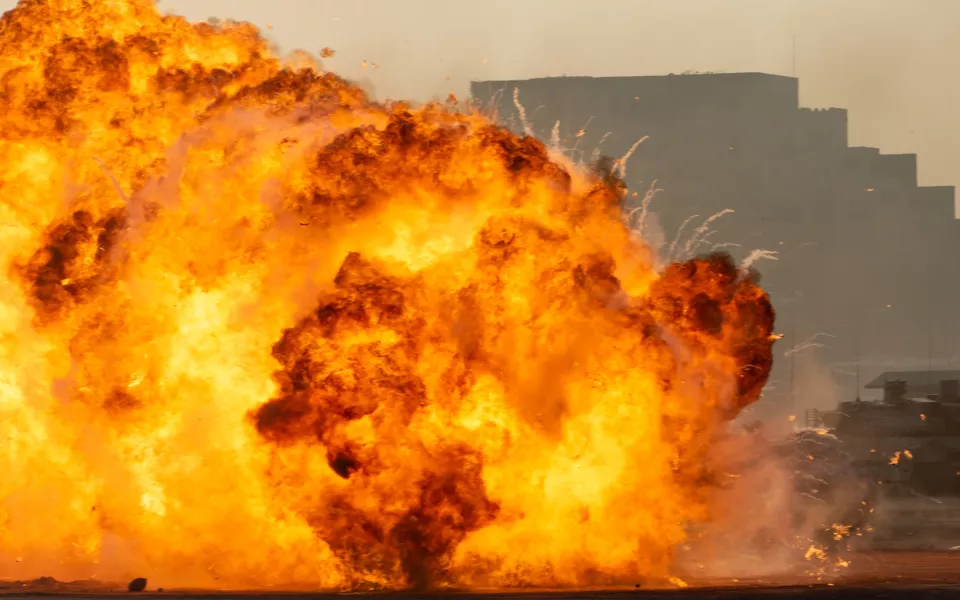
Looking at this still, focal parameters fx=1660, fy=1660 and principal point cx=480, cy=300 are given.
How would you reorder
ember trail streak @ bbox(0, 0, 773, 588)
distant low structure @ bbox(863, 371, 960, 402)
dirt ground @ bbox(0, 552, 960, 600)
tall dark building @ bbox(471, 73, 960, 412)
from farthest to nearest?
tall dark building @ bbox(471, 73, 960, 412) → distant low structure @ bbox(863, 371, 960, 402) → ember trail streak @ bbox(0, 0, 773, 588) → dirt ground @ bbox(0, 552, 960, 600)

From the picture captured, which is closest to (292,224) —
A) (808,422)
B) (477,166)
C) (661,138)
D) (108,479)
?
(477,166)

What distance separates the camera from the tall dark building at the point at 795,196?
88812mm

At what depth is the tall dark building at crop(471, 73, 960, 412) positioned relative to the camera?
88812 millimetres

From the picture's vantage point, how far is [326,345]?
27.6 metres

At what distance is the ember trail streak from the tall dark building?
57050 mm

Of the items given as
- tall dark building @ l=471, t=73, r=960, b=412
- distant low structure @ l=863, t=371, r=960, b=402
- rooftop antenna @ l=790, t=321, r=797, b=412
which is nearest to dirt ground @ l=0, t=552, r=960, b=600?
distant low structure @ l=863, t=371, r=960, b=402

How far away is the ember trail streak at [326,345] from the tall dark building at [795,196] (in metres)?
57.1

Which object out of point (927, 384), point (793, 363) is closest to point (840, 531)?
point (927, 384)

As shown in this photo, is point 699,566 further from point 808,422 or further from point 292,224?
point 808,422

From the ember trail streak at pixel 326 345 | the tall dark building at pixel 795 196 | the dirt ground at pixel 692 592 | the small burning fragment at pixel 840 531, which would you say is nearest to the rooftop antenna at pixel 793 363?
the tall dark building at pixel 795 196

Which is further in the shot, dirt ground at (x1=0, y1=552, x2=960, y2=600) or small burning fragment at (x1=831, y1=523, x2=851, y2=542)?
small burning fragment at (x1=831, y1=523, x2=851, y2=542)

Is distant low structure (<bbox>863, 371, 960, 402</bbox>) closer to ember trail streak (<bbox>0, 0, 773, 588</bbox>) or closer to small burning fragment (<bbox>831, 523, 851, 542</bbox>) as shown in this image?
small burning fragment (<bbox>831, 523, 851, 542</bbox>)

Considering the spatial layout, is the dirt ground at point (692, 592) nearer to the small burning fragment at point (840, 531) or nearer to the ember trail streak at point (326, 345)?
the ember trail streak at point (326, 345)

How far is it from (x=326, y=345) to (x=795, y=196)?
216 ft
